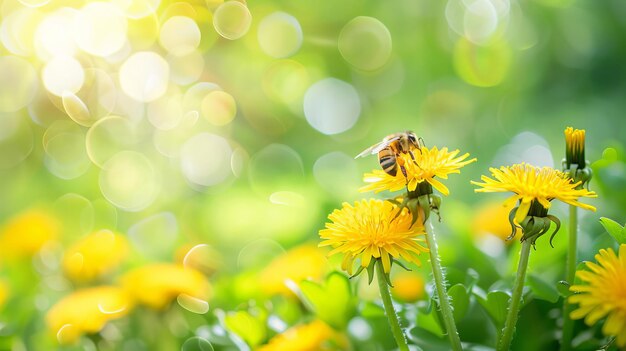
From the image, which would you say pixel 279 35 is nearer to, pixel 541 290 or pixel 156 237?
pixel 156 237

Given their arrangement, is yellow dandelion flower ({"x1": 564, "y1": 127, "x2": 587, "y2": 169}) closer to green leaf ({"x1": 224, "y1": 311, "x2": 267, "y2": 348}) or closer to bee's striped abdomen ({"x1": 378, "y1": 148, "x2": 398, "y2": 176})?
bee's striped abdomen ({"x1": 378, "y1": 148, "x2": 398, "y2": 176})

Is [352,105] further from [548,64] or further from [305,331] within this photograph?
[305,331]

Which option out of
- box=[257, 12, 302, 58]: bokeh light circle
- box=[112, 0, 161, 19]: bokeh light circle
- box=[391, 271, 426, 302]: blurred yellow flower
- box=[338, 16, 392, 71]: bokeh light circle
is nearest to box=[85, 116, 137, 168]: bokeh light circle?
box=[112, 0, 161, 19]: bokeh light circle

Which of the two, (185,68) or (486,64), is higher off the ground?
(486,64)

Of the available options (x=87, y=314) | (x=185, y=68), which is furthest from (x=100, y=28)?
(x=87, y=314)

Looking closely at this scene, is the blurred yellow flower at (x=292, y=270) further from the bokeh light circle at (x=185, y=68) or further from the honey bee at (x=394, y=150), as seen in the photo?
the bokeh light circle at (x=185, y=68)
